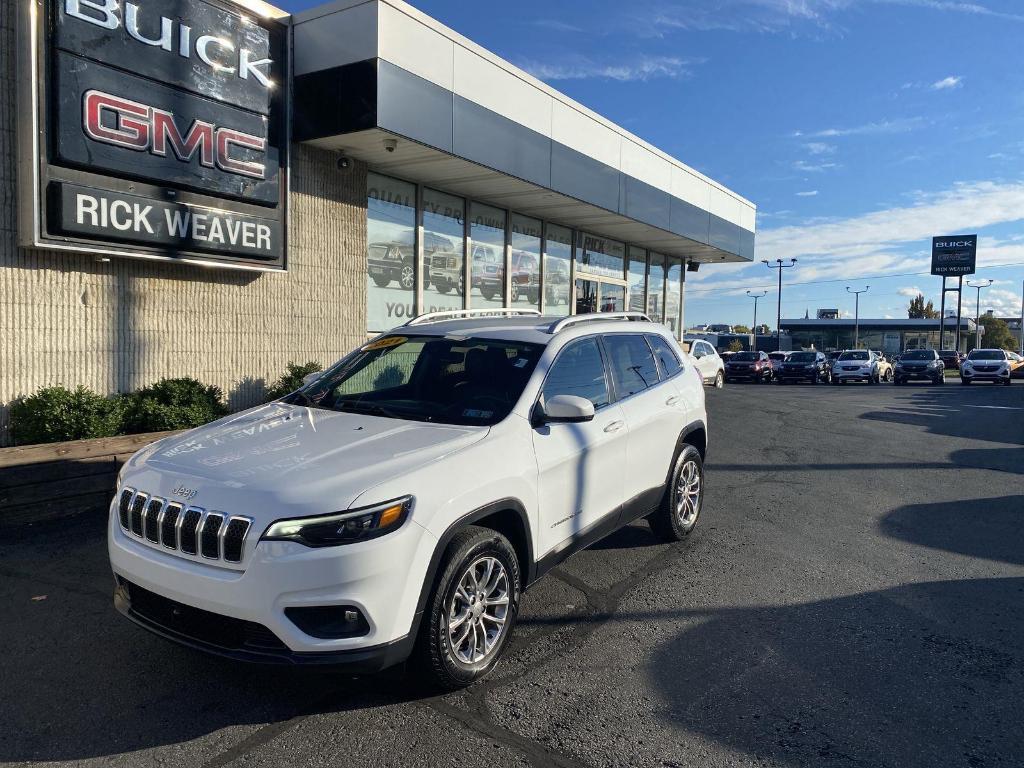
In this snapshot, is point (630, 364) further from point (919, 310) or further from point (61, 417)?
point (919, 310)

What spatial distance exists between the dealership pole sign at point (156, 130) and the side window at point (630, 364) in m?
5.88

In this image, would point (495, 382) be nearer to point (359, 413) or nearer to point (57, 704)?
point (359, 413)

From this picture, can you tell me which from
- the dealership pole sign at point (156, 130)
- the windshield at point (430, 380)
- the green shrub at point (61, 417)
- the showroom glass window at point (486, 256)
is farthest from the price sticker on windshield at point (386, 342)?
the showroom glass window at point (486, 256)

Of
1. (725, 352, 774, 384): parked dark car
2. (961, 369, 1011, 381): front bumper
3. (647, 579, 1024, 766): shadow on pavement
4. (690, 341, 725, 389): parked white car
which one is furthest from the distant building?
(647, 579, 1024, 766): shadow on pavement

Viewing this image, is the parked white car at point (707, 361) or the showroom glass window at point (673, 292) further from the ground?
the showroom glass window at point (673, 292)

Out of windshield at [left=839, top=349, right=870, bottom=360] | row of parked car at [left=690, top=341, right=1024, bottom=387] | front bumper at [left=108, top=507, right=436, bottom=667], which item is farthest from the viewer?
windshield at [left=839, top=349, right=870, bottom=360]

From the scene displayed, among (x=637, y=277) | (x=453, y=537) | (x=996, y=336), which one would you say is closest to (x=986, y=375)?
(x=637, y=277)

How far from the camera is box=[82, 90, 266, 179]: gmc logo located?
781 centimetres

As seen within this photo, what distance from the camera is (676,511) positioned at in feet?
19.2

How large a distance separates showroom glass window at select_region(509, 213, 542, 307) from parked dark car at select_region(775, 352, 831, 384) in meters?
19.5

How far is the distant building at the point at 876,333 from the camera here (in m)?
92.2

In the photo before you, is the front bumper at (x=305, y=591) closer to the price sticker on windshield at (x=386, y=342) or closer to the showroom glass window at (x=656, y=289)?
the price sticker on windshield at (x=386, y=342)

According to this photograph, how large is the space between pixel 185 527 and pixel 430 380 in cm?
182

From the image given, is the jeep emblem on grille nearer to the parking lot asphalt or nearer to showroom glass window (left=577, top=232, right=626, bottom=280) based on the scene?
the parking lot asphalt
